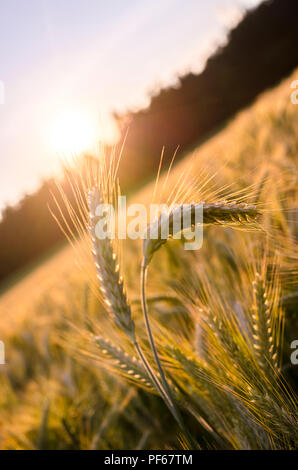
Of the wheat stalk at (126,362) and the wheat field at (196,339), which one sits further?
the wheat stalk at (126,362)

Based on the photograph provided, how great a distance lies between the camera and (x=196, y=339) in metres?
0.71

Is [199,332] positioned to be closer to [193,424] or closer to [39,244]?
[193,424]

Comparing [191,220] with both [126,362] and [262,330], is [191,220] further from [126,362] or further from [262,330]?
[126,362]

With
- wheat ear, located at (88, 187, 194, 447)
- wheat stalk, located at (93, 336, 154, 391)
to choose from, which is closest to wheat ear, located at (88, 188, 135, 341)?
wheat ear, located at (88, 187, 194, 447)

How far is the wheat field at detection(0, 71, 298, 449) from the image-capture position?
537mm

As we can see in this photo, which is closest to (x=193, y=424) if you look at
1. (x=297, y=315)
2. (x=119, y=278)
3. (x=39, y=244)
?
(x=297, y=315)

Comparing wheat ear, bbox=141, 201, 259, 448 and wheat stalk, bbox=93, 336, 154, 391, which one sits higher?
wheat ear, bbox=141, 201, 259, 448

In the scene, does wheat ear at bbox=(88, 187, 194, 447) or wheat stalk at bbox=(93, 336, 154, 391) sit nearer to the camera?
wheat ear at bbox=(88, 187, 194, 447)

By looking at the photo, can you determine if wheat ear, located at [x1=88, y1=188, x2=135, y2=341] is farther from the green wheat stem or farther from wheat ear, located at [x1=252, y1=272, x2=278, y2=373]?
wheat ear, located at [x1=252, y1=272, x2=278, y2=373]

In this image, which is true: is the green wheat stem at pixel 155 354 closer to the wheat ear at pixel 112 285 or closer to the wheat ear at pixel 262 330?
the wheat ear at pixel 112 285

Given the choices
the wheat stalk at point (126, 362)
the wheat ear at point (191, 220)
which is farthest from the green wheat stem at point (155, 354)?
the wheat stalk at point (126, 362)

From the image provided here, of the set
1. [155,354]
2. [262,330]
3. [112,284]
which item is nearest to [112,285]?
[112,284]

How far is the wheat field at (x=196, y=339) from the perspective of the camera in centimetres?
54
